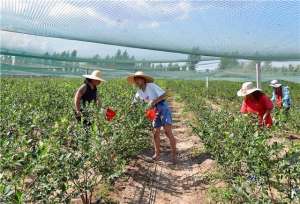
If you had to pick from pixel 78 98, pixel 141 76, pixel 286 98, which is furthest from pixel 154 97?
pixel 286 98

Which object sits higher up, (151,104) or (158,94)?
(158,94)

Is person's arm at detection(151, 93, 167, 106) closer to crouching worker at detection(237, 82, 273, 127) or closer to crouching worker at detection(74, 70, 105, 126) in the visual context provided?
crouching worker at detection(74, 70, 105, 126)

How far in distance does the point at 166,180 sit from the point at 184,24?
3.65 metres

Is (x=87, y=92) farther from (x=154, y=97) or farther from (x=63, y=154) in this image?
(x=63, y=154)

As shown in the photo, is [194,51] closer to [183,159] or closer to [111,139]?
[183,159]

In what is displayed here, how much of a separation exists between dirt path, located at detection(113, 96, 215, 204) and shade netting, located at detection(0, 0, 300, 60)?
2293mm

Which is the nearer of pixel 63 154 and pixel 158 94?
pixel 63 154

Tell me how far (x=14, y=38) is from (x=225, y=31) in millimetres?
5407

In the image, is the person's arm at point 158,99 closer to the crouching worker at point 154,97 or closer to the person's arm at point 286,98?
the crouching worker at point 154,97

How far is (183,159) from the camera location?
643 centimetres

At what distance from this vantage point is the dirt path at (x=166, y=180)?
4.71 m

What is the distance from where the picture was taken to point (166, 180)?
5352 millimetres

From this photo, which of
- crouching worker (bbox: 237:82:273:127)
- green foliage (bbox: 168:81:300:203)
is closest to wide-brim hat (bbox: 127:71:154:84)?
green foliage (bbox: 168:81:300:203)

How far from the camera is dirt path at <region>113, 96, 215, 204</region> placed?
185 inches
